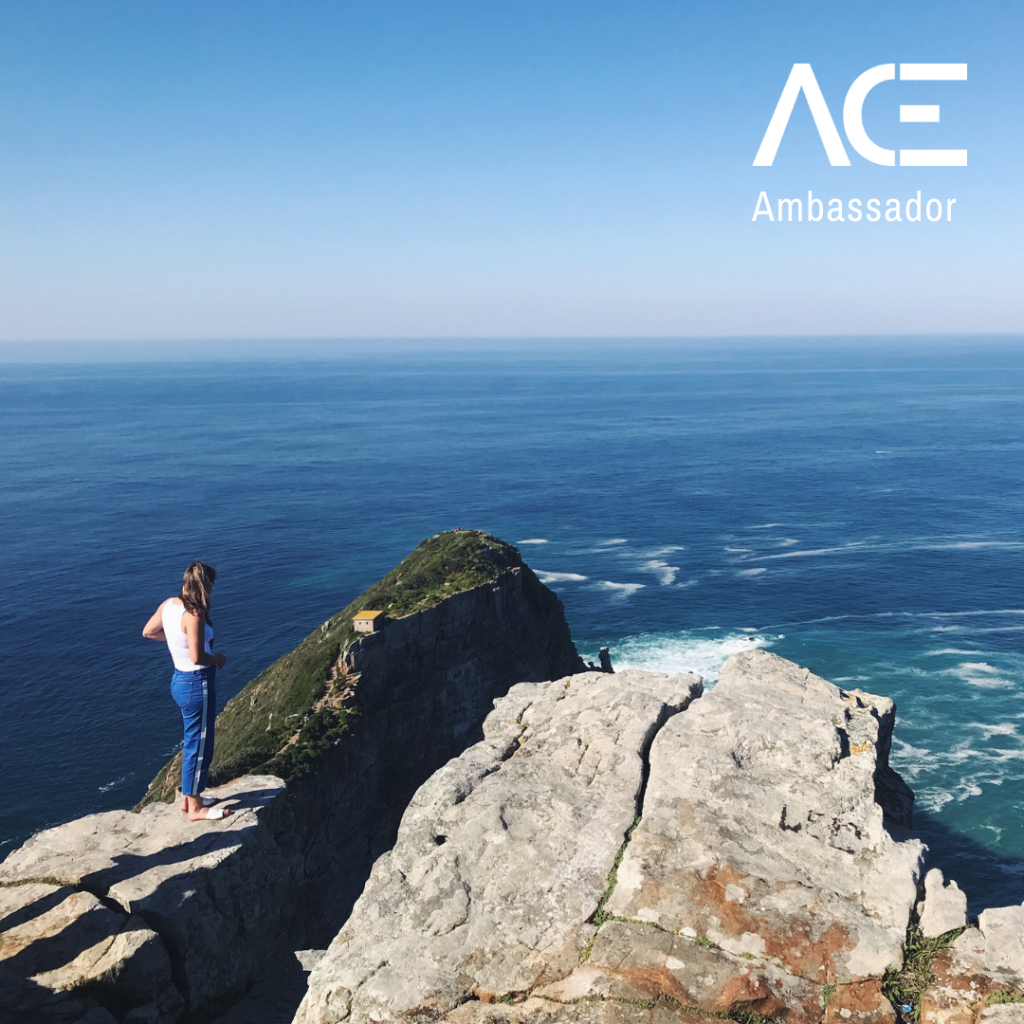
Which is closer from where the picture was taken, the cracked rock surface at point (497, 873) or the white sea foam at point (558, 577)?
the cracked rock surface at point (497, 873)

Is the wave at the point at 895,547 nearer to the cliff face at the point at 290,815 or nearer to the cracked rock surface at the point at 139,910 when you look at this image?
the cliff face at the point at 290,815

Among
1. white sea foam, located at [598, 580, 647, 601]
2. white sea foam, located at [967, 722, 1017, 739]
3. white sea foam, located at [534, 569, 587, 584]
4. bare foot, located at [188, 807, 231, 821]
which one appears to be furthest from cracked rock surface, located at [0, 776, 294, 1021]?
white sea foam, located at [534, 569, 587, 584]

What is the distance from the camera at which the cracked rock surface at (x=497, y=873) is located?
43.3ft

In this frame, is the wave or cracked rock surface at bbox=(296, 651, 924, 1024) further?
the wave

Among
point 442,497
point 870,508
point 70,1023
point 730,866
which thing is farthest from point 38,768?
point 870,508

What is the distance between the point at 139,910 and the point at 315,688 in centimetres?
3302

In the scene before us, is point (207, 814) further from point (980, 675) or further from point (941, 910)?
point (980, 675)

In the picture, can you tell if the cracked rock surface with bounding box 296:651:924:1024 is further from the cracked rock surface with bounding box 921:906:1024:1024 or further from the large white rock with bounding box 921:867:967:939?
the cracked rock surface with bounding box 921:906:1024:1024

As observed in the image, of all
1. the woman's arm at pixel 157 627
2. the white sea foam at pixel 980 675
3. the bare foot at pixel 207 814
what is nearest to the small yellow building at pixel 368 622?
the bare foot at pixel 207 814

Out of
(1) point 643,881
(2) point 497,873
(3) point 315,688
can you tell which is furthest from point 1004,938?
(3) point 315,688

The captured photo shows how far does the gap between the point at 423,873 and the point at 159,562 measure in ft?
321

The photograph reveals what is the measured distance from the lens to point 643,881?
14578 millimetres

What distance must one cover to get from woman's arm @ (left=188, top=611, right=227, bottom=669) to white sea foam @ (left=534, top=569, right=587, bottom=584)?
78.4 metres

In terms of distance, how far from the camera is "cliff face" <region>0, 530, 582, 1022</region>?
14273 millimetres
